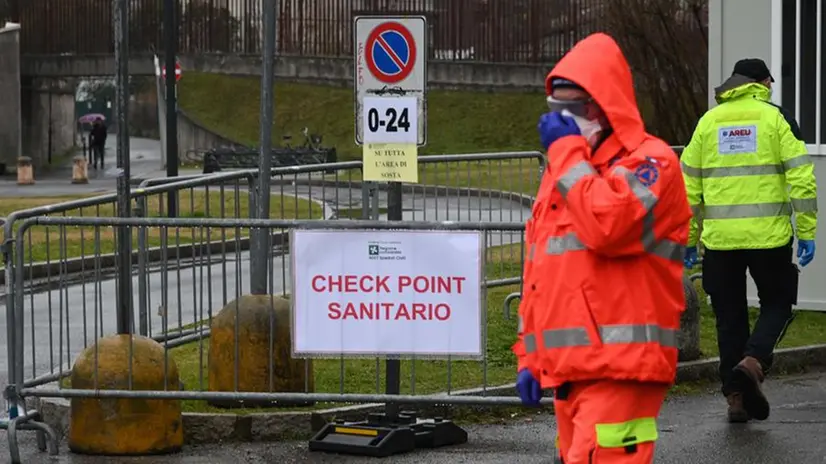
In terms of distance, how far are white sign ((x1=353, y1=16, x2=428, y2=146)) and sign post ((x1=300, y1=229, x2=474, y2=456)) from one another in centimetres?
61

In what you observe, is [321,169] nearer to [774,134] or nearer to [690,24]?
[774,134]

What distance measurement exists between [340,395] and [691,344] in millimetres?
2952

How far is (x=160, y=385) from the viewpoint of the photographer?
8609mm

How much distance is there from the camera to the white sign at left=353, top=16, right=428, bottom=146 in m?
8.70

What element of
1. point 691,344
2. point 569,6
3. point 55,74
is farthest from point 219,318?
point 55,74

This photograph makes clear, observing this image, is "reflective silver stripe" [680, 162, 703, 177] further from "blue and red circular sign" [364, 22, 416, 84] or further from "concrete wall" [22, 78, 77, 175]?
"concrete wall" [22, 78, 77, 175]

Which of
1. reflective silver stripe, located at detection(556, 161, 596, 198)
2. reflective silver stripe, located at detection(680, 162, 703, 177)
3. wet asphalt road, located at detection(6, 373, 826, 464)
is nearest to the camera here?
reflective silver stripe, located at detection(556, 161, 596, 198)

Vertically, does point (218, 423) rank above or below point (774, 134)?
below

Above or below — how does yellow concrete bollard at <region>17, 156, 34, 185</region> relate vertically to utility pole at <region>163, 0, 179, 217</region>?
below

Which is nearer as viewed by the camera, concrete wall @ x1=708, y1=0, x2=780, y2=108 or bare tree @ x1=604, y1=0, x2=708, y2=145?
concrete wall @ x1=708, y1=0, x2=780, y2=108

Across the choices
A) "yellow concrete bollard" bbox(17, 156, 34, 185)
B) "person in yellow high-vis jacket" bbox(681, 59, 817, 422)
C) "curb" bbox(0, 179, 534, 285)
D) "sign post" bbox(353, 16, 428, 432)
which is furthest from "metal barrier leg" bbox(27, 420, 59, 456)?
"yellow concrete bollard" bbox(17, 156, 34, 185)

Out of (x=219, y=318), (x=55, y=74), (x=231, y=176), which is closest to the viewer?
(x=219, y=318)

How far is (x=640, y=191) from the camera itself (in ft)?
16.4

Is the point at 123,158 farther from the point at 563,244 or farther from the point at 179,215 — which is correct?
the point at 563,244
